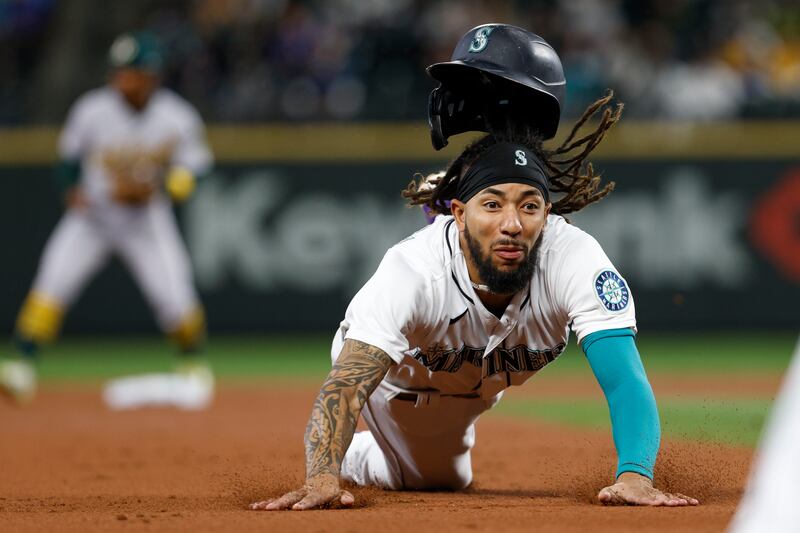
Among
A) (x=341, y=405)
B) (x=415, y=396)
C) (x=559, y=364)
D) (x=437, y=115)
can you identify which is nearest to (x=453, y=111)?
(x=437, y=115)

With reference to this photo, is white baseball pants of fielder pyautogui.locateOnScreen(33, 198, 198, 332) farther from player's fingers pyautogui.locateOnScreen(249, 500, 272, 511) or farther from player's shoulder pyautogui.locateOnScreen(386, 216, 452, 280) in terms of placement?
player's fingers pyautogui.locateOnScreen(249, 500, 272, 511)

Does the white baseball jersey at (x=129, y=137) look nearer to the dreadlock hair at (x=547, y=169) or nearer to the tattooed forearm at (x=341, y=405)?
the dreadlock hair at (x=547, y=169)

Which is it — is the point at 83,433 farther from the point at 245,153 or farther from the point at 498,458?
the point at 245,153

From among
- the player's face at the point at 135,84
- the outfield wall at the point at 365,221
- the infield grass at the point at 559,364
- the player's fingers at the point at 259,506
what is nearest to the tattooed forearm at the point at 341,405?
the player's fingers at the point at 259,506

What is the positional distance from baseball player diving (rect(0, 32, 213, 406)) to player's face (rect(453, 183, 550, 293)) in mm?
5791

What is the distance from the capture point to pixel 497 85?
18.1 ft

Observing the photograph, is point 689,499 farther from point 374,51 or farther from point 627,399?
point 374,51

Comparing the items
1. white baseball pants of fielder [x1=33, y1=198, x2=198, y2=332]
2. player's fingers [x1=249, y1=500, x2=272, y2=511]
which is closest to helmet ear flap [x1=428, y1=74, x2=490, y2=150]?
player's fingers [x1=249, y1=500, x2=272, y2=511]

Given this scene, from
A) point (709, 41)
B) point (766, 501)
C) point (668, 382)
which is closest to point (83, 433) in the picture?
point (668, 382)

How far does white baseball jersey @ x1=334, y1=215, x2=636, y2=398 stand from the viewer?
4738 mm

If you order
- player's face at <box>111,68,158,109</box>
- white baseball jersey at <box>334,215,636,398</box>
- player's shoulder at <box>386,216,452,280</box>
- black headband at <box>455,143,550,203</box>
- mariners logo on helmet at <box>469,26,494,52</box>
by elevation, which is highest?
player's face at <box>111,68,158,109</box>

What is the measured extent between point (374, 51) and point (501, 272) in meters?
10.2

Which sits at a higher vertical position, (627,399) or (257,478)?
(627,399)

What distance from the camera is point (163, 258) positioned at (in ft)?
34.3
